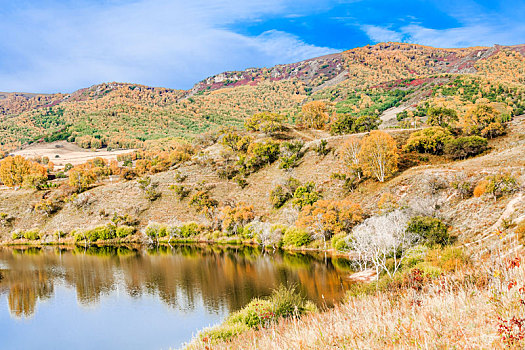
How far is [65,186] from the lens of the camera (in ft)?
279

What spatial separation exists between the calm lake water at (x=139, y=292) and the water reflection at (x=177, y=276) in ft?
0.34

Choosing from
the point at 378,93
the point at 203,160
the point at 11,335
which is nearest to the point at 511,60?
the point at 378,93

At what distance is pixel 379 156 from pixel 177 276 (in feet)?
122

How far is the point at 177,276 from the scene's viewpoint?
38.3 meters

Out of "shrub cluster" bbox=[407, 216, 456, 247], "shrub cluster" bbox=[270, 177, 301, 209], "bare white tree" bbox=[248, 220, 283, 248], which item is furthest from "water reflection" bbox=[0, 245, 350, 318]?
"shrub cluster" bbox=[270, 177, 301, 209]

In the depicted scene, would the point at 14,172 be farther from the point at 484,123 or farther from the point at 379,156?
the point at 484,123

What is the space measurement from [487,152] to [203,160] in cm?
6425

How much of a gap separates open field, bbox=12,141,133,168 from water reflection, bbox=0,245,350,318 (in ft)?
299

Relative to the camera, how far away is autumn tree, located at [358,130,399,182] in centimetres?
5325

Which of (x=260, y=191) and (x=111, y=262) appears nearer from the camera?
(x=111, y=262)

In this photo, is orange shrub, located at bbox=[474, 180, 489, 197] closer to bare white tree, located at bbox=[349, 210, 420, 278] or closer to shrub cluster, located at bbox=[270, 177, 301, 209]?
bare white tree, located at bbox=[349, 210, 420, 278]

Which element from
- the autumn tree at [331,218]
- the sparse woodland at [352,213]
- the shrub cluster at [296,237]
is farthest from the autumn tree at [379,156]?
the shrub cluster at [296,237]

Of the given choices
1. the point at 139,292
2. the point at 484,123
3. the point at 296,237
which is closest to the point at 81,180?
the point at 139,292

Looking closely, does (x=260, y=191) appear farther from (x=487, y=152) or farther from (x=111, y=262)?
(x=487, y=152)
